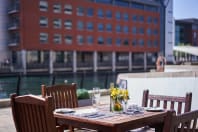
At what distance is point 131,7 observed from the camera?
2608 inches

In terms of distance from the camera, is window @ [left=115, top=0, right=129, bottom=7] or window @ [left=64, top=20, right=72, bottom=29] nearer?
window @ [left=64, top=20, right=72, bottom=29]

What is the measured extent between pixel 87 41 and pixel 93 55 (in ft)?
13.3

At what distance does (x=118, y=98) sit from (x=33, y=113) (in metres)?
1.05

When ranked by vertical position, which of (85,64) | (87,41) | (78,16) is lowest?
(85,64)

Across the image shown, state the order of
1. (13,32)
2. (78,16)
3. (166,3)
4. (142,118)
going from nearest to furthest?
1. (142,118)
2. (13,32)
3. (78,16)
4. (166,3)

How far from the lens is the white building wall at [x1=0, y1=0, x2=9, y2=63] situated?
5412cm

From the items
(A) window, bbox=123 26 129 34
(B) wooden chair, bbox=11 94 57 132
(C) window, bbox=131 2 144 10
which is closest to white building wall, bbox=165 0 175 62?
(C) window, bbox=131 2 144 10

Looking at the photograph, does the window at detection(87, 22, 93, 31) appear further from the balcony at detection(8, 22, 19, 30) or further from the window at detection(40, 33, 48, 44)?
the balcony at detection(8, 22, 19, 30)

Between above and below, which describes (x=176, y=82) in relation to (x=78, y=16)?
below

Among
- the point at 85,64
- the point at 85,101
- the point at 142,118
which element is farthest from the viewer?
the point at 85,64

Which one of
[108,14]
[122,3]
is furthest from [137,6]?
[108,14]

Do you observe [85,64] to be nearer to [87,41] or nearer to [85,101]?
[87,41]

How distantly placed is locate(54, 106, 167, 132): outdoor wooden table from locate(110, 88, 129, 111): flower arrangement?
8.2 inches

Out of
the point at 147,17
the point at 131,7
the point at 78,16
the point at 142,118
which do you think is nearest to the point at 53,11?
the point at 78,16
